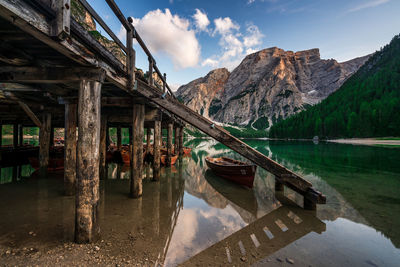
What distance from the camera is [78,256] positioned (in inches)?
135

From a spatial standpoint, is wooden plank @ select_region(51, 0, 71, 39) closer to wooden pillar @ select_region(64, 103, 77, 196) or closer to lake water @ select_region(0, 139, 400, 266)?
lake water @ select_region(0, 139, 400, 266)

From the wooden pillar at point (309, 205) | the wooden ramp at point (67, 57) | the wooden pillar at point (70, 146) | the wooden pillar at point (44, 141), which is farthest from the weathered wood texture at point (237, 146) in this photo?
the wooden pillar at point (44, 141)

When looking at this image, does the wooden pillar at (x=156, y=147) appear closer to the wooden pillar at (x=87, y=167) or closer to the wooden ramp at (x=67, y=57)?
the wooden ramp at (x=67, y=57)

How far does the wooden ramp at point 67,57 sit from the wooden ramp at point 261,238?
96cm

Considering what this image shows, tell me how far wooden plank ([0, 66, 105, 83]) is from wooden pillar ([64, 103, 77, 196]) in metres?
3.19

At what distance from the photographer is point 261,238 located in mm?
4680

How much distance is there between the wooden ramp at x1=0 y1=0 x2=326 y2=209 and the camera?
262 cm

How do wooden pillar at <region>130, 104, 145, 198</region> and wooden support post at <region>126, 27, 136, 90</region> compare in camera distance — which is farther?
wooden pillar at <region>130, 104, 145, 198</region>

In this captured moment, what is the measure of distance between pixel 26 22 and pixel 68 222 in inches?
199

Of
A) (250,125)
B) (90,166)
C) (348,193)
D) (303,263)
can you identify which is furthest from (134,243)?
(250,125)

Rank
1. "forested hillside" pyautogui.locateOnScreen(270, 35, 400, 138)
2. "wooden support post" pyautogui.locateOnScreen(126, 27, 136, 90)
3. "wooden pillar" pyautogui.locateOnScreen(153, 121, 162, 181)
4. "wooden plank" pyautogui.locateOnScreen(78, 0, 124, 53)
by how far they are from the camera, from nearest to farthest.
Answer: "wooden plank" pyautogui.locateOnScreen(78, 0, 124, 53) → "wooden support post" pyautogui.locateOnScreen(126, 27, 136, 90) → "wooden pillar" pyautogui.locateOnScreen(153, 121, 162, 181) → "forested hillside" pyautogui.locateOnScreen(270, 35, 400, 138)

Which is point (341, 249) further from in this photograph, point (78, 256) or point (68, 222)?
point (68, 222)

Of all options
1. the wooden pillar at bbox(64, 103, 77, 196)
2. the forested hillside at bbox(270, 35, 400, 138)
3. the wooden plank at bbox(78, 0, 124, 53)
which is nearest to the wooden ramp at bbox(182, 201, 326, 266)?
the wooden plank at bbox(78, 0, 124, 53)

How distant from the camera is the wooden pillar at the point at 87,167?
3.81 m
